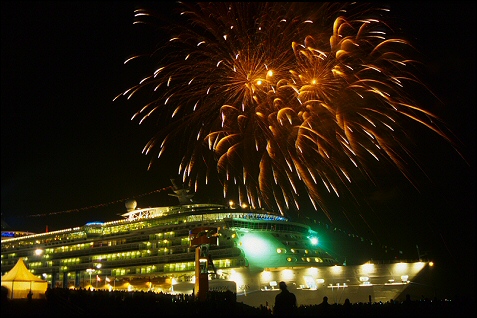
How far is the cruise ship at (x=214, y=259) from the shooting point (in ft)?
105

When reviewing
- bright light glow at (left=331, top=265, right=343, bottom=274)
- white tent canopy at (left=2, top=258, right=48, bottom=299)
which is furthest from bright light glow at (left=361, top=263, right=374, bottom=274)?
white tent canopy at (left=2, top=258, right=48, bottom=299)

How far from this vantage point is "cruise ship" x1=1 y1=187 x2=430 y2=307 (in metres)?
32.0

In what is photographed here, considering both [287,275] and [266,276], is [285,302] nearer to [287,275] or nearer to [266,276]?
[287,275]

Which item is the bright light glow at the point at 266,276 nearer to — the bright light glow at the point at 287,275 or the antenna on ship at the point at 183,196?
the bright light glow at the point at 287,275

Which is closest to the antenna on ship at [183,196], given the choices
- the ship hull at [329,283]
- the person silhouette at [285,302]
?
the ship hull at [329,283]

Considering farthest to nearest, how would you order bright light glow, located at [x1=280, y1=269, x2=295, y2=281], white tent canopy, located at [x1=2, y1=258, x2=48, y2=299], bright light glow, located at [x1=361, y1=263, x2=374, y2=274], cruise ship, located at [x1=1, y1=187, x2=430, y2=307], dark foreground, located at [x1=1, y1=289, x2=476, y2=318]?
bright light glow, located at [x1=280, y1=269, x2=295, y2=281], cruise ship, located at [x1=1, y1=187, x2=430, y2=307], bright light glow, located at [x1=361, y1=263, x2=374, y2=274], white tent canopy, located at [x1=2, y1=258, x2=48, y2=299], dark foreground, located at [x1=1, y1=289, x2=476, y2=318]

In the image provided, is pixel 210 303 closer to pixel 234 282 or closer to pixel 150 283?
pixel 234 282

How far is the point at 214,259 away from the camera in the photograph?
38.5 meters

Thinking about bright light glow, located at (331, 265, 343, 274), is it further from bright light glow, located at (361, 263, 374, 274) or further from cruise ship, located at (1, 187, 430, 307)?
bright light glow, located at (361, 263, 374, 274)

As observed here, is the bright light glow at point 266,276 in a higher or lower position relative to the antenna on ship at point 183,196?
lower

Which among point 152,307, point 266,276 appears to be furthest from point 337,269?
point 152,307

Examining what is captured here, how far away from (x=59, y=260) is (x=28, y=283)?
88.8 feet

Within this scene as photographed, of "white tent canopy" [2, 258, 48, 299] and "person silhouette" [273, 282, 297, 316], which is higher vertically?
"white tent canopy" [2, 258, 48, 299]

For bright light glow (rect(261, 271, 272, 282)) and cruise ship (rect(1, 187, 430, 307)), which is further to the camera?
bright light glow (rect(261, 271, 272, 282))
